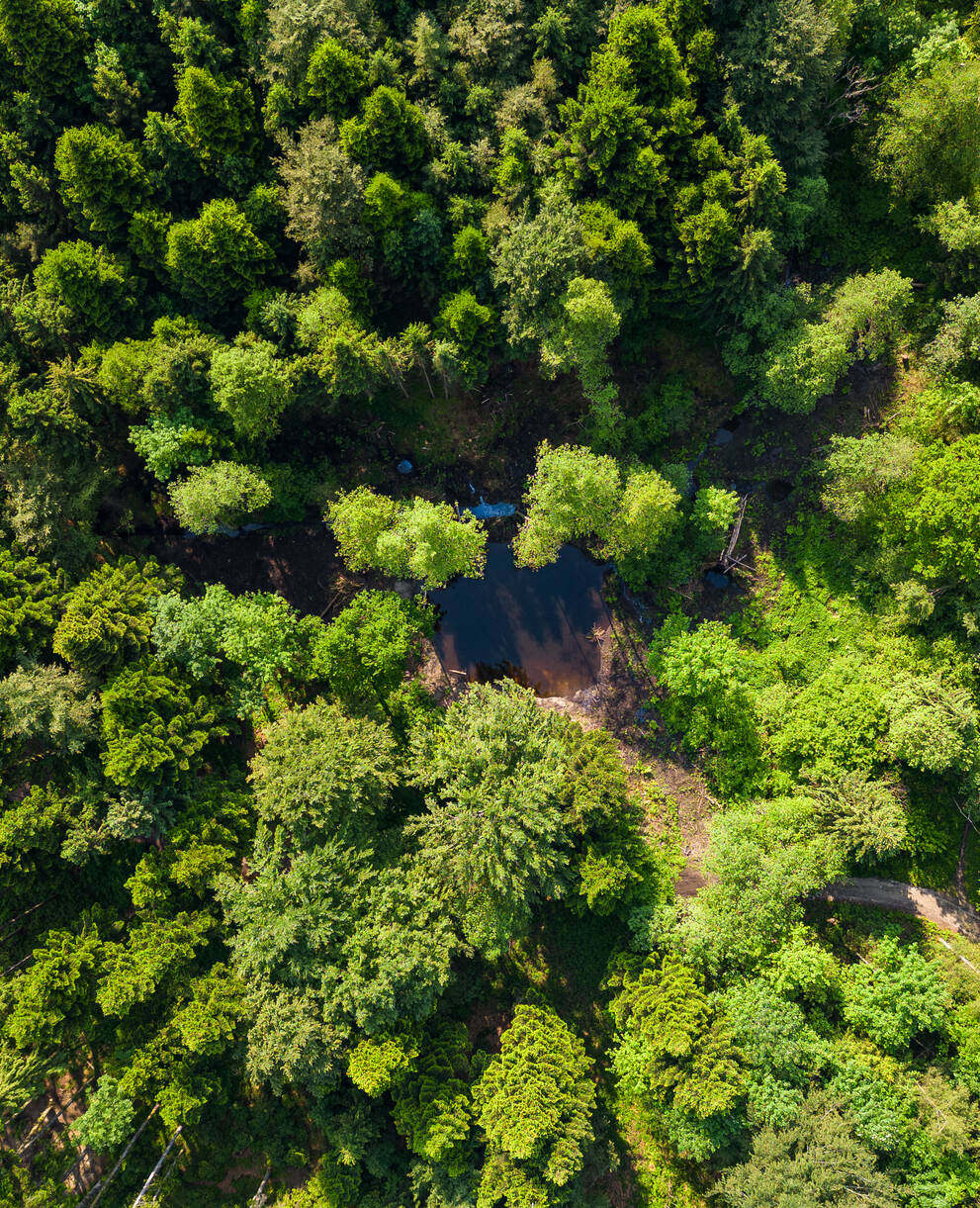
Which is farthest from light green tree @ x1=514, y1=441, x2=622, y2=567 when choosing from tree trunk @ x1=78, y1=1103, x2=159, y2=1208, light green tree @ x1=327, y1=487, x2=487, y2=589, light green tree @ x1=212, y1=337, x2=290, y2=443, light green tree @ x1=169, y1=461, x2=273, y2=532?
tree trunk @ x1=78, y1=1103, x2=159, y2=1208

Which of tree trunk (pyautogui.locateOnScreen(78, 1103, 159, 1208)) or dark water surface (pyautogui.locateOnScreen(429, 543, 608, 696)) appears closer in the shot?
tree trunk (pyautogui.locateOnScreen(78, 1103, 159, 1208))

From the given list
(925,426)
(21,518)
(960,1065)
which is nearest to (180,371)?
(21,518)

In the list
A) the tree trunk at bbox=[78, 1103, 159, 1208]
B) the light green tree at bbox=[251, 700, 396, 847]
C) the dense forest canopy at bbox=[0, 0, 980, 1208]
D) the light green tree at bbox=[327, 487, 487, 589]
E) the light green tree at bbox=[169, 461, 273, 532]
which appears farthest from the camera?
the tree trunk at bbox=[78, 1103, 159, 1208]

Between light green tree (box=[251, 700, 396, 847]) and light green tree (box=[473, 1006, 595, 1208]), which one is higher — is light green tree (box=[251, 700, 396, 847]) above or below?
above

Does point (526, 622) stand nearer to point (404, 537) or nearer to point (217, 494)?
point (404, 537)

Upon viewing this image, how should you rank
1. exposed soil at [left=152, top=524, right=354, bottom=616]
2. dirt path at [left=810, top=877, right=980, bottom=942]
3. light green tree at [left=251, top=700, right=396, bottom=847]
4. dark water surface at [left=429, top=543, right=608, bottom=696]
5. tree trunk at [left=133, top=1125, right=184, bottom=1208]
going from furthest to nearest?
exposed soil at [left=152, top=524, right=354, bottom=616] → dark water surface at [left=429, top=543, right=608, bottom=696] → dirt path at [left=810, top=877, right=980, bottom=942] → tree trunk at [left=133, top=1125, right=184, bottom=1208] → light green tree at [left=251, top=700, right=396, bottom=847]

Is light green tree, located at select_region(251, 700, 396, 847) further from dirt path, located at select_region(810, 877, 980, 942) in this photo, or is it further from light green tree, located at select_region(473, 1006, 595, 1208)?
dirt path, located at select_region(810, 877, 980, 942)

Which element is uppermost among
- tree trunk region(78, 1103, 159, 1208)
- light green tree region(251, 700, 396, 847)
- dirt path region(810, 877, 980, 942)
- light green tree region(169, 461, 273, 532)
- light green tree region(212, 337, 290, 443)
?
light green tree region(212, 337, 290, 443)
